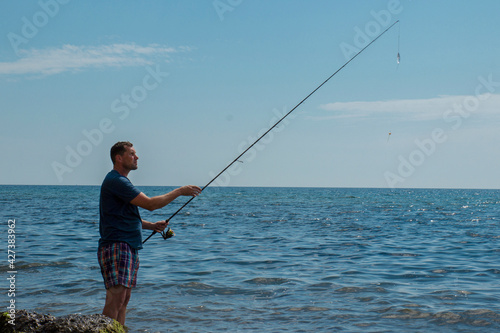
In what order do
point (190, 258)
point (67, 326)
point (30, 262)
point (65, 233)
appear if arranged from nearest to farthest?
point (67, 326)
point (30, 262)
point (190, 258)
point (65, 233)

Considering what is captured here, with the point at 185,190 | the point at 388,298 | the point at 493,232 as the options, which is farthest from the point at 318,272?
the point at 493,232

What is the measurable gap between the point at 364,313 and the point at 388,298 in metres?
0.95

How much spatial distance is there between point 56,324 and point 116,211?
106 cm

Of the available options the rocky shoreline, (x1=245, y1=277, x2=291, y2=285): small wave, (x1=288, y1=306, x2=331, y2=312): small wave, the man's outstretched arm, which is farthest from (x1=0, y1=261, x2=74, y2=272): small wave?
the man's outstretched arm

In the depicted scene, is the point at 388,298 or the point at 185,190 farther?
the point at 388,298

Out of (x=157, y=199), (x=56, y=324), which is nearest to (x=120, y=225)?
(x=157, y=199)

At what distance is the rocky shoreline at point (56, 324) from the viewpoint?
14.0ft

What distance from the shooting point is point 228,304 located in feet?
23.6

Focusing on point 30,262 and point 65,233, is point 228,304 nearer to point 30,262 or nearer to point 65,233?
point 30,262

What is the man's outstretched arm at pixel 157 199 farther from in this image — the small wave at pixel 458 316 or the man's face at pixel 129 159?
the small wave at pixel 458 316

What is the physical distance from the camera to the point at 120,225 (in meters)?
4.54

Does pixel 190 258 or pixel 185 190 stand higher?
pixel 185 190

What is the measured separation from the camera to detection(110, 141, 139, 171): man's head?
4621 millimetres

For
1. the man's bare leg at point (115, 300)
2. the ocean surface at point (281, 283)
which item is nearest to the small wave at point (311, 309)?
the ocean surface at point (281, 283)
